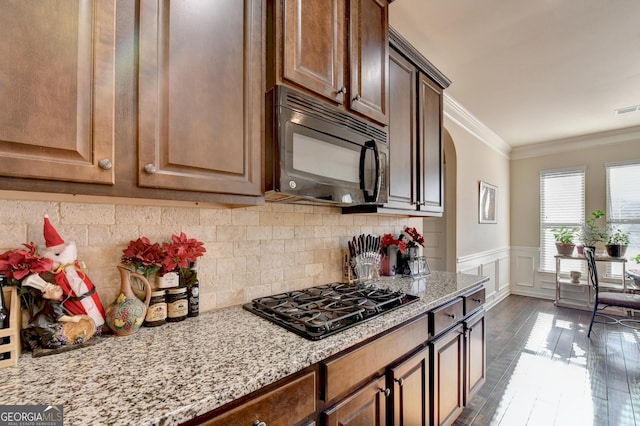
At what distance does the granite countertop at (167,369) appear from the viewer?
0.64m

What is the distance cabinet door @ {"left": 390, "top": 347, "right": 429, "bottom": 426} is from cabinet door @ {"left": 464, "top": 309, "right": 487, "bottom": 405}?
1.88ft

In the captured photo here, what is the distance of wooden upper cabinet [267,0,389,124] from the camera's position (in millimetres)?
1207

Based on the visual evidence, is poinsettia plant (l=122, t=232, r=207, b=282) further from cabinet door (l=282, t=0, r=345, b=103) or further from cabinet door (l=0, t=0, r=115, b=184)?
cabinet door (l=282, t=0, r=345, b=103)

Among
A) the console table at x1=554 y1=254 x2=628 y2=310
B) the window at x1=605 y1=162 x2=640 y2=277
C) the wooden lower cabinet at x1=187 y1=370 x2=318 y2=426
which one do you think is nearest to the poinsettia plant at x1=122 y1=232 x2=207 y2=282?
the wooden lower cabinet at x1=187 y1=370 x2=318 y2=426

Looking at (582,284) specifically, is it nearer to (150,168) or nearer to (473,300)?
(473,300)

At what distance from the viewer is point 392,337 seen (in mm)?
1263

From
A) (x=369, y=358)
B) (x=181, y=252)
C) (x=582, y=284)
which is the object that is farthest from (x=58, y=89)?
(x=582, y=284)

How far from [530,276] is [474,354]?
168 inches

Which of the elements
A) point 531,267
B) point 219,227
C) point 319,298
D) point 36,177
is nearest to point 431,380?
point 319,298

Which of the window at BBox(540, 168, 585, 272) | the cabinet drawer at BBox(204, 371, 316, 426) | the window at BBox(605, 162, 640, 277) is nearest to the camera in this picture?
the cabinet drawer at BBox(204, 371, 316, 426)

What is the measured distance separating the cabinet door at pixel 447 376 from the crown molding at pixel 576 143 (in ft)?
16.2

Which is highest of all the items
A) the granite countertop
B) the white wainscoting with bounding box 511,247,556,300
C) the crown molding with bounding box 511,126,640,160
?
the crown molding with bounding box 511,126,640,160

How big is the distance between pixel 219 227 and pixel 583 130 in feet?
18.9

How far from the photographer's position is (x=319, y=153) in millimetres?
1321
